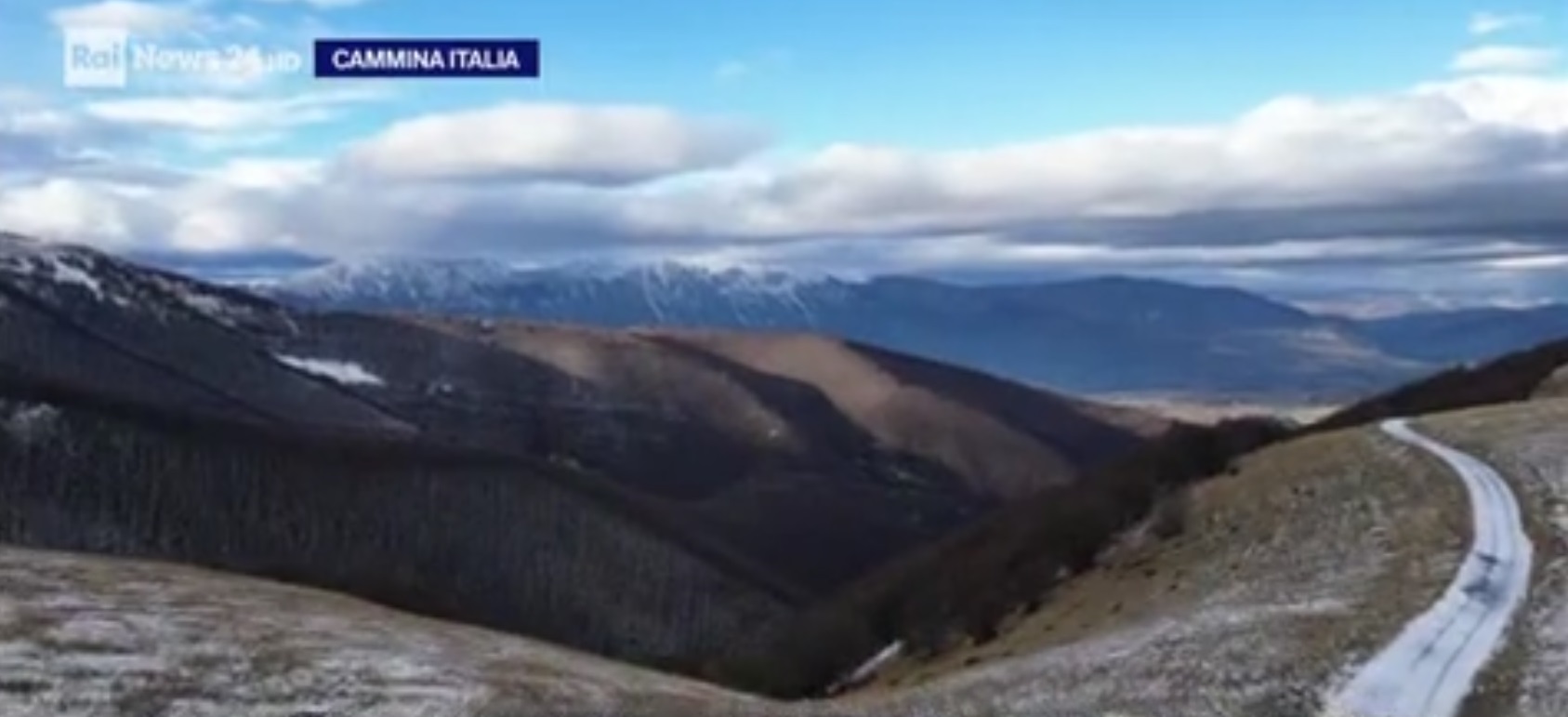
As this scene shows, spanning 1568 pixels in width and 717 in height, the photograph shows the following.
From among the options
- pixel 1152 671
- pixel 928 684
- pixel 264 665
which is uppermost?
pixel 1152 671

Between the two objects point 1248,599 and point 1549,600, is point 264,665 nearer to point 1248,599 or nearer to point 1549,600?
point 1248,599

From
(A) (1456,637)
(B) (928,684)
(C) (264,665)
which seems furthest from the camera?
(B) (928,684)

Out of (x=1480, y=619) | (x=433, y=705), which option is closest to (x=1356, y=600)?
(x=1480, y=619)

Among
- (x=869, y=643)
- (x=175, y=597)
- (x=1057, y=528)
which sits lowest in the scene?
(x=869, y=643)

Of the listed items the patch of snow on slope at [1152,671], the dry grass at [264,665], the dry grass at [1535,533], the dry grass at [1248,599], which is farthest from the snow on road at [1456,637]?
the dry grass at [264,665]

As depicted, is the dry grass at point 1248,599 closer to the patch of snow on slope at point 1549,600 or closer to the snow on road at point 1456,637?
the snow on road at point 1456,637

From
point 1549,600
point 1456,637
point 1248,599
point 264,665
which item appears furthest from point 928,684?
point 264,665

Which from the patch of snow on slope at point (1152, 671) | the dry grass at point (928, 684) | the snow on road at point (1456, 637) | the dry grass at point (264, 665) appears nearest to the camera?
the snow on road at point (1456, 637)

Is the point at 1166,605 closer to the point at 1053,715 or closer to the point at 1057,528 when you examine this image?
the point at 1053,715
